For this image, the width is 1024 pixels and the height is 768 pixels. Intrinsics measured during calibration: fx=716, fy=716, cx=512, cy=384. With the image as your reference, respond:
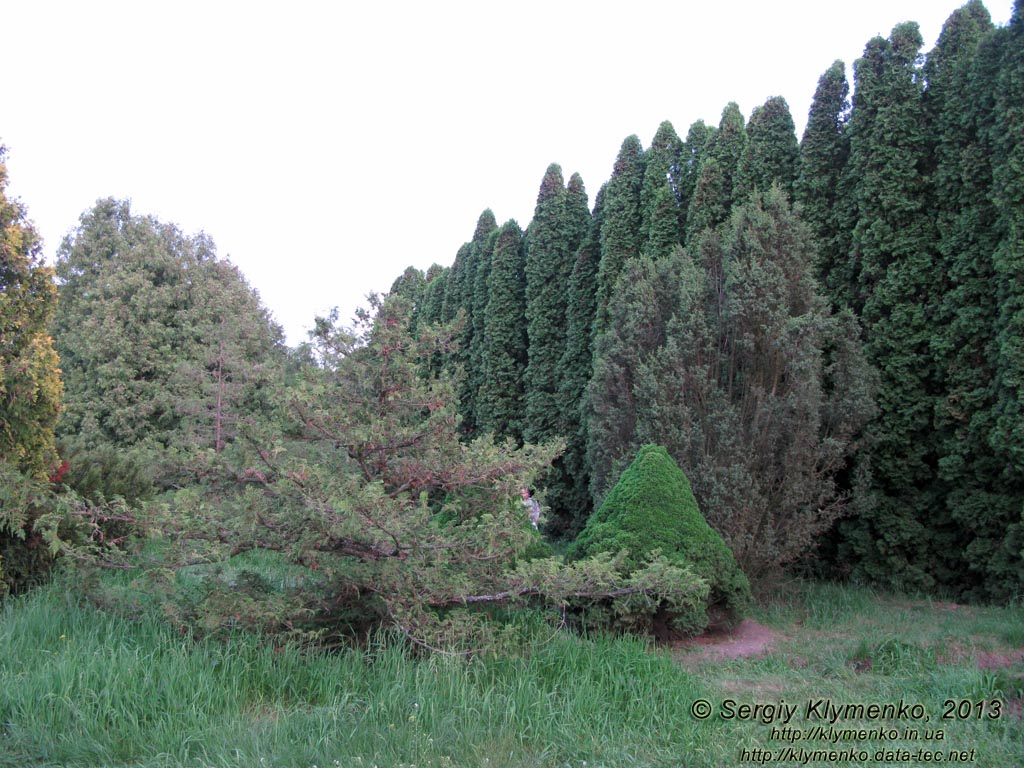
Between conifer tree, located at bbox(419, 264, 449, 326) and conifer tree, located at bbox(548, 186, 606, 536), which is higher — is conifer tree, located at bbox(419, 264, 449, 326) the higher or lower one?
the higher one

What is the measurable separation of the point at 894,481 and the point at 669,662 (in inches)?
182

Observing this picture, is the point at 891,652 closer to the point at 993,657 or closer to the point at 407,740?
the point at 993,657

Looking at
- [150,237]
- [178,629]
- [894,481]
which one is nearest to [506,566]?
[178,629]

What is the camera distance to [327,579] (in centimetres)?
439

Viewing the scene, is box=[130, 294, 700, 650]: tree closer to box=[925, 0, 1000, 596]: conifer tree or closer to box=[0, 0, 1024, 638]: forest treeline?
box=[0, 0, 1024, 638]: forest treeline

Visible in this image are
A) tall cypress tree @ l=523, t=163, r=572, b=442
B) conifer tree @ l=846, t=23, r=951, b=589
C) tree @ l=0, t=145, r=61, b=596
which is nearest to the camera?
tree @ l=0, t=145, r=61, b=596

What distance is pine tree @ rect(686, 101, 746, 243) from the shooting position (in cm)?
947

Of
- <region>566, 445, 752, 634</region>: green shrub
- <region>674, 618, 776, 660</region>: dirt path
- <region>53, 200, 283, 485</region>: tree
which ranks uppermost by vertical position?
<region>53, 200, 283, 485</region>: tree

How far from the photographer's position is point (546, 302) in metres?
12.1

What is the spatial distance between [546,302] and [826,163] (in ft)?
16.0

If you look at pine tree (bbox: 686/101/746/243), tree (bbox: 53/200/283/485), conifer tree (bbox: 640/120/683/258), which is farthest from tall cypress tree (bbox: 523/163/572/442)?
tree (bbox: 53/200/283/485)

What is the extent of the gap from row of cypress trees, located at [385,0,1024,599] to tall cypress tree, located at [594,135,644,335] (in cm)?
151

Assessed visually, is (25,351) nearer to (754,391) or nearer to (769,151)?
(754,391)

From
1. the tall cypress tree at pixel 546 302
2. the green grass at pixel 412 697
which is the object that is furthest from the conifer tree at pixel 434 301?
the green grass at pixel 412 697
